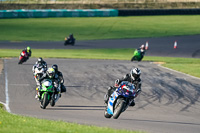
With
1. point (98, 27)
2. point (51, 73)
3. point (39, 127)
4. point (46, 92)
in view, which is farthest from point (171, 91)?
point (98, 27)

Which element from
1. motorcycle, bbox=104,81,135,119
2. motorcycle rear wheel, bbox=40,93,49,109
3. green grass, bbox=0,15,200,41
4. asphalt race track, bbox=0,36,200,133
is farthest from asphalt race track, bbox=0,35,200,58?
motorcycle, bbox=104,81,135,119

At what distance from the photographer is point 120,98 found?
13.3 metres

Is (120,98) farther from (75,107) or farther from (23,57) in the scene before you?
(23,57)

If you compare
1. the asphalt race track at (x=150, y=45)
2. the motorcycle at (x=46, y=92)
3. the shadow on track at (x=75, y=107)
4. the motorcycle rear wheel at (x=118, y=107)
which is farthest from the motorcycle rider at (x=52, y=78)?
the asphalt race track at (x=150, y=45)

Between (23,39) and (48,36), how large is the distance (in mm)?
3463

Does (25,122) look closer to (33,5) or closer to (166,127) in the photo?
(166,127)

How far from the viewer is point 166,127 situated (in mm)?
12656

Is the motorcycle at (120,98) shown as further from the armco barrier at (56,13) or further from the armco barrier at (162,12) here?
the armco barrier at (162,12)

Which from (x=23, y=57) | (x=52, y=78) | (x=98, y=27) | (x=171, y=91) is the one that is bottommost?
(x=98, y=27)

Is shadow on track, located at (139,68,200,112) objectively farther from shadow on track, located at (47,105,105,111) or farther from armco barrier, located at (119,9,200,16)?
armco barrier, located at (119,9,200,16)

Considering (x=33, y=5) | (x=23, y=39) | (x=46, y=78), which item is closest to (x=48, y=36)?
(x=23, y=39)

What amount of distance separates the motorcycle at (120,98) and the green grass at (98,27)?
133 feet

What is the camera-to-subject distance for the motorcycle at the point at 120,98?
13.2 m

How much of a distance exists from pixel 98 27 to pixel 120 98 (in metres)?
48.7
